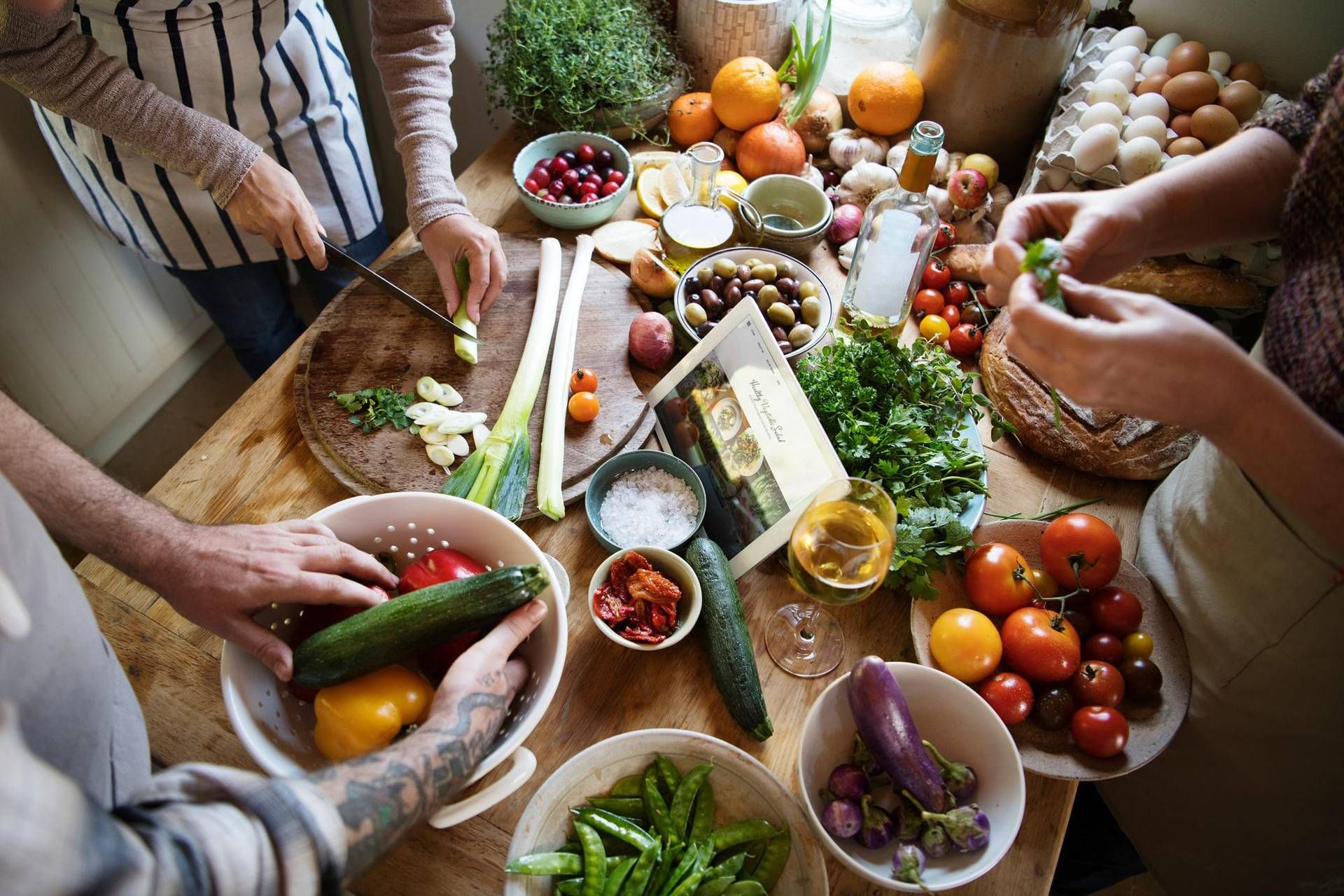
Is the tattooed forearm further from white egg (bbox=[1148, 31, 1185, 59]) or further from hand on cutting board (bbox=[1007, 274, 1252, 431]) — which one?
white egg (bbox=[1148, 31, 1185, 59])

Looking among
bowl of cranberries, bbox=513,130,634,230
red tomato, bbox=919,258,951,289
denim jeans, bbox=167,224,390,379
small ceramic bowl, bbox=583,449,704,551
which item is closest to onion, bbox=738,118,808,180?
bowl of cranberries, bbox=513,130,634,230

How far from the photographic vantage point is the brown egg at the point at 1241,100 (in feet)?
5.25

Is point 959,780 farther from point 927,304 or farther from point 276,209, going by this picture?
point 276,209

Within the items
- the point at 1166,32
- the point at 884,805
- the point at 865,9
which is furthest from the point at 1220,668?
the point at 865,9

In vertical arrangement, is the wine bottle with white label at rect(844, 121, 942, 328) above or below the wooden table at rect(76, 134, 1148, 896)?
above

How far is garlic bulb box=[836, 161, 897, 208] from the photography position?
1869mm

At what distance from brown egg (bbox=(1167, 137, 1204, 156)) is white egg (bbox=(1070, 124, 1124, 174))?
0.36 feet

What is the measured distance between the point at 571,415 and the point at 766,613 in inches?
21.1

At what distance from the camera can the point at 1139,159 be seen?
1.58 meters

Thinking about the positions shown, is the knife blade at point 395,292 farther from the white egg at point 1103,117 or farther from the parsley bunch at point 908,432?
the white egg at point 1103,117

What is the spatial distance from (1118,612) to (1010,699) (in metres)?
0.25

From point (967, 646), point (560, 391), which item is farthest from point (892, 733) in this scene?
point (560, 391)

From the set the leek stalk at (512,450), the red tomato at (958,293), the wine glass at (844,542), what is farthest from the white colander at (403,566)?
the red tomato at (958,293)

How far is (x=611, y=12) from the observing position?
6.42 feet
